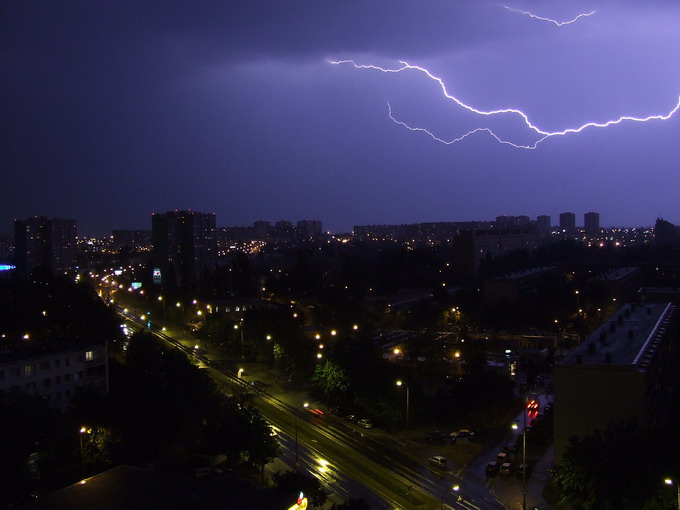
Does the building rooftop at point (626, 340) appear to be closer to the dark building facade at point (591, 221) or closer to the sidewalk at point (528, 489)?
the sidewalk at point (528, 489)

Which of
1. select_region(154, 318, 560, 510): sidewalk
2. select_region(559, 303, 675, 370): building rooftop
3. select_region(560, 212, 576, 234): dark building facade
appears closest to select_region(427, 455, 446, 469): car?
select_region(154, 318, 560, 510): sidewalk

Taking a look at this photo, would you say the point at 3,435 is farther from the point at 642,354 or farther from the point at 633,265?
the point at 633,265

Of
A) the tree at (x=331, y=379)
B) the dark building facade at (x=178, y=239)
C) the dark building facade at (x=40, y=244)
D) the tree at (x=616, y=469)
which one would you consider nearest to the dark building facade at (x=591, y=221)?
the dark building facade at (x=178, y=239)

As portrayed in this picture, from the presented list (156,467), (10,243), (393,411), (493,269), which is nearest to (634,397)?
(393,411)

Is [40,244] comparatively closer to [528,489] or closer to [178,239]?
[178,239]

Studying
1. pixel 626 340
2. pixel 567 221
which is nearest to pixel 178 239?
pixel 626 340
